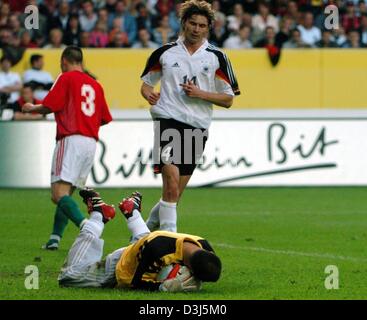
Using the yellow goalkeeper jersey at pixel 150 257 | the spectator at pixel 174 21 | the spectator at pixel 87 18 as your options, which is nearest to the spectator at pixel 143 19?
the spectator at pixel 174 21

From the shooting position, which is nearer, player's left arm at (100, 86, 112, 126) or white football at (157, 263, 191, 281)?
white football at (157, 263, 191, 281)

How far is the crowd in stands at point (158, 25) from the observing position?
73.6 ft

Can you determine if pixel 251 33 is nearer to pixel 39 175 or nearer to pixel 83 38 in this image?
pixel 83 38

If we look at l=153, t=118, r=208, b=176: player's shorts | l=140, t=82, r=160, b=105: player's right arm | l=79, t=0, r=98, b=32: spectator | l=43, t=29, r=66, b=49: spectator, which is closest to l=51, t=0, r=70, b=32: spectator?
l=43, t=29, r=66, b=49: spectator

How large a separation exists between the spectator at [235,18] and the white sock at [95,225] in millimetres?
14608

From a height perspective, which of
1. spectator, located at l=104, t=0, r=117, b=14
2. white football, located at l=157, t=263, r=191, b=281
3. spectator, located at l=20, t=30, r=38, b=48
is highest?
spectator, located at l=104, t=0, r=117, b=14

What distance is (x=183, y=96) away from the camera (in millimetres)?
11008

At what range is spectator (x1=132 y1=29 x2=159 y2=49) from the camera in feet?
74.9

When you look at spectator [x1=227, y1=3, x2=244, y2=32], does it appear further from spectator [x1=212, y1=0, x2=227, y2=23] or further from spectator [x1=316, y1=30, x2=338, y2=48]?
spectator [x1=316, y1=30, x2=338, y2=48]

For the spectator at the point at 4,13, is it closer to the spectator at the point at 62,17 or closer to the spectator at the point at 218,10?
the spectator at the point at 62,17

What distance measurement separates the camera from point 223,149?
63.8ft

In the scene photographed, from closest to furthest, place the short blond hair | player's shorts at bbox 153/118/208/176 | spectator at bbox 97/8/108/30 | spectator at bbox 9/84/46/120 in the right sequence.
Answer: the short blond hair, player's shorts at bbox 153/118/208/176, spectator at bbox 9/84/46/120, spectator at bbox 97/8/108/30

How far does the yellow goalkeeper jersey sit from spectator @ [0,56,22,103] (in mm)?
12897
